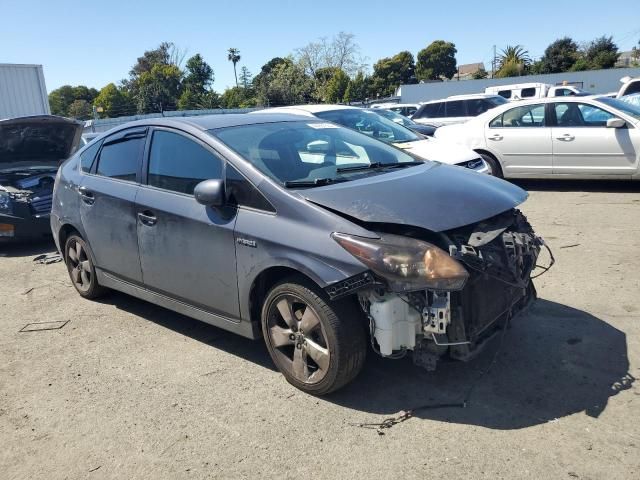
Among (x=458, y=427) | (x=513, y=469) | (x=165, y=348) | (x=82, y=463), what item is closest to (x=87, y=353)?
(x=165, y=348)

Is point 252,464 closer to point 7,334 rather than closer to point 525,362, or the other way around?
point 525,362

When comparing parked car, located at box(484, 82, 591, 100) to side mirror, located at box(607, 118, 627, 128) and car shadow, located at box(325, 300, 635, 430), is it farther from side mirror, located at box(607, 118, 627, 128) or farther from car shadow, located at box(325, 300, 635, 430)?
car shadow, located at box(325, 300, 635, 430)

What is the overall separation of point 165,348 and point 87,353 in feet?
2.04

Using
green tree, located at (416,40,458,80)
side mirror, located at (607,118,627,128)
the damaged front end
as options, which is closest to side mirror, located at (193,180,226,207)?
the damaged front end

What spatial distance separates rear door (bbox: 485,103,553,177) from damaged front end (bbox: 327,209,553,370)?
6898mm

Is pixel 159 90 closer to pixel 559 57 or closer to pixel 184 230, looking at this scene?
pixel 559 57

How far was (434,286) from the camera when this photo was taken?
2979 mm

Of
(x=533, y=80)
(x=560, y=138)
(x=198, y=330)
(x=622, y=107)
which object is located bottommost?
(x=198, y=330)

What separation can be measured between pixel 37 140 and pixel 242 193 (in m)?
6.30

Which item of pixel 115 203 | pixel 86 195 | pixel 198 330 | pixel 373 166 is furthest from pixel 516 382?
pixel 86 195

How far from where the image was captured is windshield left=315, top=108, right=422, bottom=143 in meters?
8.86

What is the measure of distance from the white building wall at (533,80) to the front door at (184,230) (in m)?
42.9

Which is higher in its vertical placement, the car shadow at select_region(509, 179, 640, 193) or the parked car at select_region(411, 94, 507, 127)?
the parked car at select_region(411, 94, 507, 127)

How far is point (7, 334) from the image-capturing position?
4906mm
